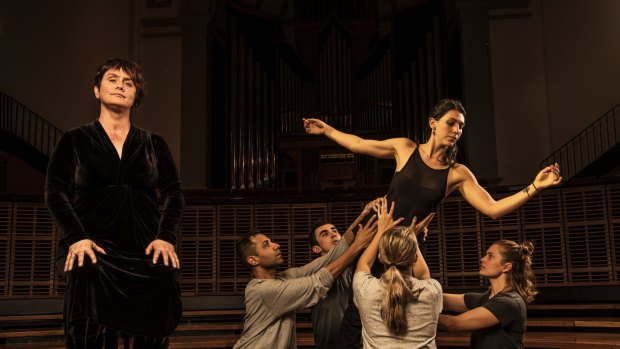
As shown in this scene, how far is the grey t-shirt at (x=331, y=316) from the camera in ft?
11.7

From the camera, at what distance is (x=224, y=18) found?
11859mm

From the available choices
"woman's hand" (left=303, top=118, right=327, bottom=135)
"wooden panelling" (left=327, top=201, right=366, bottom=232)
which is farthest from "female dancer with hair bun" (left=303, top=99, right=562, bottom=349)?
"wooden panelling" (left=327, top=201, right=366, bottom=232)

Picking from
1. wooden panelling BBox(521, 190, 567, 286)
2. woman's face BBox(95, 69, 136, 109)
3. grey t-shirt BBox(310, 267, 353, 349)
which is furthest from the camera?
wooden panelling BBox(521, 190, 567, 286)

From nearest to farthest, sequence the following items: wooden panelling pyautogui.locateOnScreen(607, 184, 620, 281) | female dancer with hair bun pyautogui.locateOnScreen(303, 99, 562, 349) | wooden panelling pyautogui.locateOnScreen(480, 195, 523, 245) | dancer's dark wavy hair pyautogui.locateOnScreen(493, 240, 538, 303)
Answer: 1. female dancer with hair bun pyautogui.locateOnScreen(303, 99, 562, 349)
2. dancer's dark wavy hair pyautogui.locateOnScreen(493, 240, 538, 303)
3. wooden panelling pyautogui.locateOnScreen(607, 184, 620, 281)
4. wooden panelling pyautogui.locateOnScreen(480, 195, 523, 245)

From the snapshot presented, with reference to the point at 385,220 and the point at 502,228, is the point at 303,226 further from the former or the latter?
the point at 385,220

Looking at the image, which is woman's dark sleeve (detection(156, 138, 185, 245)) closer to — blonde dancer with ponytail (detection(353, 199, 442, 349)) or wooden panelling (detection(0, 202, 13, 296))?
blonde dancer with ponytail (detection(353, 199, 442, 349))

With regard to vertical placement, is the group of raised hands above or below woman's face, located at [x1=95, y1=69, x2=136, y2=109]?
below

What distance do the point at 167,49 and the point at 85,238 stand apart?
30.8 ft

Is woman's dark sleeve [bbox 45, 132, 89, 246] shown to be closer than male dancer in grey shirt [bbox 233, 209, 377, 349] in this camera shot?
Yes

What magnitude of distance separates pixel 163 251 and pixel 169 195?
0.94ft

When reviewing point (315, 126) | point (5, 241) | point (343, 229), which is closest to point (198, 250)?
point (343, 229)

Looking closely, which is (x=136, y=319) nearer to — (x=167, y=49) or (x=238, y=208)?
(x=238, y=208)

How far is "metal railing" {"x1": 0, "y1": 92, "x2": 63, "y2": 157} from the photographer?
8953mm

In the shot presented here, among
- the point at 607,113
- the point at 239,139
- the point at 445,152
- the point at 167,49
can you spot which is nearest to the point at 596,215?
the point at 607,113
